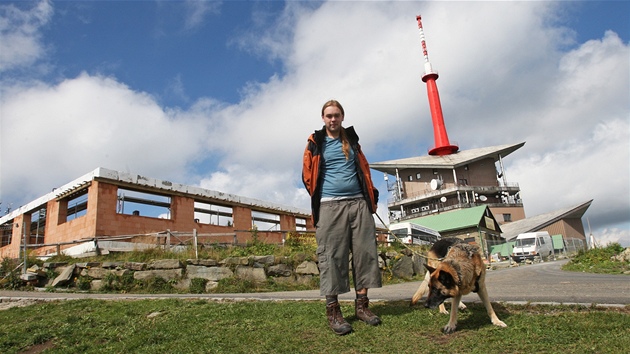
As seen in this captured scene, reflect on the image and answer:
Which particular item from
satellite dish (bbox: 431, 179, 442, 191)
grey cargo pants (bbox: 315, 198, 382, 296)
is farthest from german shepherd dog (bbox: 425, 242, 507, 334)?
satellite dish (bbox: 431, 179, 442, 191)

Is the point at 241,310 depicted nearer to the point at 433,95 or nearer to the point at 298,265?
the point at 298,265

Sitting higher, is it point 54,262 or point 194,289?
point 54,262

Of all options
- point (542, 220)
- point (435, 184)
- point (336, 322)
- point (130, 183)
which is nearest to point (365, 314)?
point (336, 322)

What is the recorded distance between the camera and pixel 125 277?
1091 centimetres

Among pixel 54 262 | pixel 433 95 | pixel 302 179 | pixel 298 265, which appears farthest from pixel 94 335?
pixel 433 95

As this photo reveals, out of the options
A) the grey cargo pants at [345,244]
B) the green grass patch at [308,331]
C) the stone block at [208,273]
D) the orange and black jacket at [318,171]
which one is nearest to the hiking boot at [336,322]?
the green grass patch at [308,331]

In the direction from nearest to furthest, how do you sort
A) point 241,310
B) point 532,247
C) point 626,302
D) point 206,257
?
point 626,302 < point 241,310 < point 206,257 < point 532,247

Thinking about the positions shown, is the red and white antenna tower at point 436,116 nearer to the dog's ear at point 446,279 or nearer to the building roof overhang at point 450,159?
the building roof overhang at point 450,159

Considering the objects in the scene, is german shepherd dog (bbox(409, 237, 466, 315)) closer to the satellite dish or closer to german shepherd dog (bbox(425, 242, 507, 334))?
german shepherd dog (bbox(425, 242, 507, 334))

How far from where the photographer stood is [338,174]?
15.1 ft

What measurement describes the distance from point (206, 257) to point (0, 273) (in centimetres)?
617

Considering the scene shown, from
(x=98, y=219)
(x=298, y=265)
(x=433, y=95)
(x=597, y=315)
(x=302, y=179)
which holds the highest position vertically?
(x=433, y=95)

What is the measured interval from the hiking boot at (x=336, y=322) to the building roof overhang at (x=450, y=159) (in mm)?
57983

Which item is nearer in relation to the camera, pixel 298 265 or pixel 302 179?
pixel 302 179
